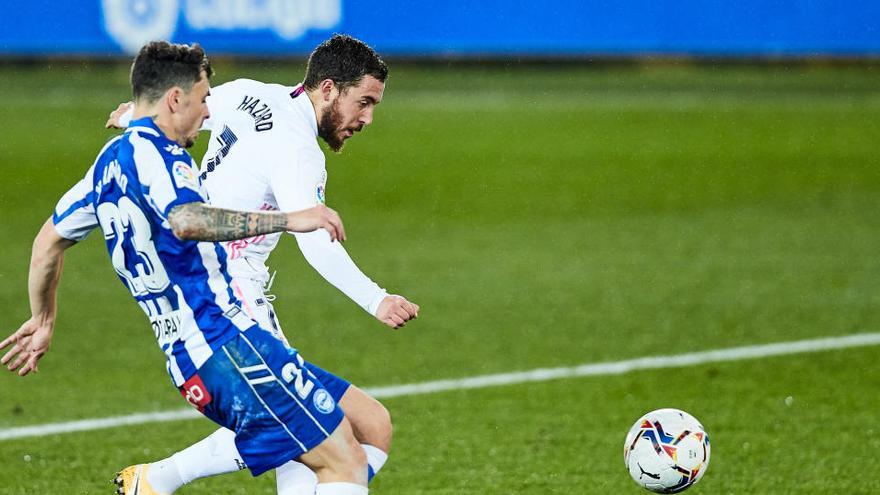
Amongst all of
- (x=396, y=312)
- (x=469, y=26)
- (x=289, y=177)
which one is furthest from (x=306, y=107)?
(x=469, y=26)

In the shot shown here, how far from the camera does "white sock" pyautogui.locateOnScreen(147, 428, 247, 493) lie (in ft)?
19.3

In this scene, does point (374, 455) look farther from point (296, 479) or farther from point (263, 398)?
point (263, 398)

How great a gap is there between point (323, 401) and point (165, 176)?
94 centimetres

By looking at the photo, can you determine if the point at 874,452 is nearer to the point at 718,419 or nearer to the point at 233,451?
the point at 718,419

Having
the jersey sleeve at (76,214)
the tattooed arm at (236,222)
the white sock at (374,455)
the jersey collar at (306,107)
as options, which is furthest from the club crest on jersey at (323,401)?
the jersey collar at (306,107)

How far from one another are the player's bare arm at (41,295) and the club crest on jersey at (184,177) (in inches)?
28.5

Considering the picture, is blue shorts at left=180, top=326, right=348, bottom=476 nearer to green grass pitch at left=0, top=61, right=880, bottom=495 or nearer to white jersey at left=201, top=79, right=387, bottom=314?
white jersey at left=201, top=79, right=387, bottom=314

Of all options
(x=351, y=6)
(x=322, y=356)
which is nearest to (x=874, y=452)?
(x=322, y=356)

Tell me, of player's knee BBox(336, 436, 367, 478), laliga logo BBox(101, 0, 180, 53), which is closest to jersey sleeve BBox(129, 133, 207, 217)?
player's knee BBox(336, 436, 367, 478)

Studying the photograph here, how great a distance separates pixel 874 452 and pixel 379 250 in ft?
23.7

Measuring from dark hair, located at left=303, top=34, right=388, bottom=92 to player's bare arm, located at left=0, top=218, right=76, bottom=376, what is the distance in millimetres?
1277

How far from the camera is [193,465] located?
587 centimetres

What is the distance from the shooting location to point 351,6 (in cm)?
2361

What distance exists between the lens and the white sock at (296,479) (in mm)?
5403
